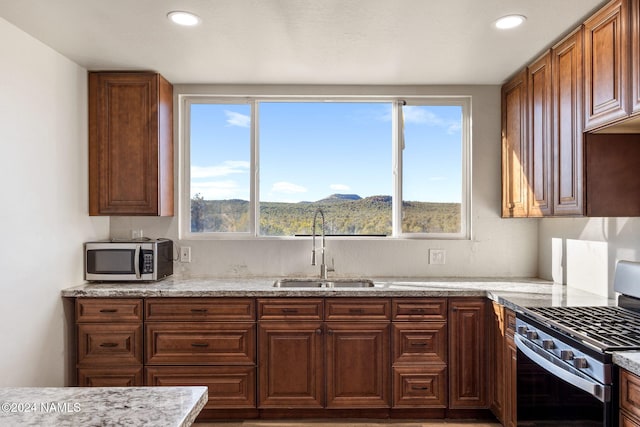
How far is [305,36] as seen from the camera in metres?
2.43

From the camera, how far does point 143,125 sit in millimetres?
3066

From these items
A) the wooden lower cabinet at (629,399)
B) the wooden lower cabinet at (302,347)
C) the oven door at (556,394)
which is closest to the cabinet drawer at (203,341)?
the wooden lower cabinet at (302,347)

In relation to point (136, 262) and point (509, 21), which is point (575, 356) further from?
point (136, 262)

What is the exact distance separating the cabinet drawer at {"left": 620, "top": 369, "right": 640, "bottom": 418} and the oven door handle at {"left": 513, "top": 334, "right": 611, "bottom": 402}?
46mm

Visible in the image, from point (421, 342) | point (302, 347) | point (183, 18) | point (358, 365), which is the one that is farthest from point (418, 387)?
point (183, 18)

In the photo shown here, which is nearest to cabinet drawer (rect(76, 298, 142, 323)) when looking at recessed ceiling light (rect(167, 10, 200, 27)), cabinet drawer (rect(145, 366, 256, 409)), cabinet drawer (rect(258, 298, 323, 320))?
cabinet drawer (rect(145, 366, 256, 409))

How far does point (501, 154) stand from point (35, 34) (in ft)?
10.4

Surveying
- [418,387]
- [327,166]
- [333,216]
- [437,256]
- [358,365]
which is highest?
[327,166]

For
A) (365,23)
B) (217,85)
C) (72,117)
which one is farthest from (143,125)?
(365,23)

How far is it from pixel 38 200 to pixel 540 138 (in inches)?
118

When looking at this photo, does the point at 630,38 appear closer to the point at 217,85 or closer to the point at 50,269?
the point at 217,85

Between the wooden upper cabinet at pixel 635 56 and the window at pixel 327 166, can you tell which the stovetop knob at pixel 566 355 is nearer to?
the wooden upper cabinet at pixel 635 56

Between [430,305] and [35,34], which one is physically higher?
[35,34]

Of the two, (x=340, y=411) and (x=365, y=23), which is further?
(x=340, y=411)
